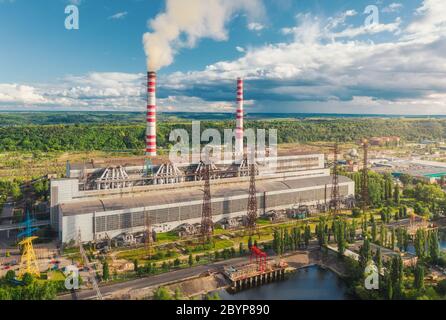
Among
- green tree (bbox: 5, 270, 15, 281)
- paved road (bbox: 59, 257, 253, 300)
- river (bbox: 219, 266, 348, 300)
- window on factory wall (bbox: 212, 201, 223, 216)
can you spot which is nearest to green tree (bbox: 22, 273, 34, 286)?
green tree (bbox: 5, 270, 15, 281)

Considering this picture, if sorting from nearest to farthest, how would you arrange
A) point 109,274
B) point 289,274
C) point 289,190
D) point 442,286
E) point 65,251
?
point 442,286 → point 109,274 → point 289,274 → point 65,251 → point 289,190

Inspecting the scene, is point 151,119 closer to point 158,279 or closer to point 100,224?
point 100,224

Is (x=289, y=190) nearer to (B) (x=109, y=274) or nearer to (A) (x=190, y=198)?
(A) (x=190, y=198)

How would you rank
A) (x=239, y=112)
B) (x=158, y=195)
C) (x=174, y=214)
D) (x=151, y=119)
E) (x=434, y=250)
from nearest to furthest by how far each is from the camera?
(x=434, y=250) < (x=174, y=214) < (x=158, y=195) < (x=151, y=119) < (x=239, y=112)

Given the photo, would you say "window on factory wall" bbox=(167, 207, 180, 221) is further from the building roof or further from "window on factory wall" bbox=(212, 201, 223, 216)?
"window on factory wall" bbox=(212, 201, 223, 216)

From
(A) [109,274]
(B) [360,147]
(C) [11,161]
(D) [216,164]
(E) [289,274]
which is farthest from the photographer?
(B) [360,147]

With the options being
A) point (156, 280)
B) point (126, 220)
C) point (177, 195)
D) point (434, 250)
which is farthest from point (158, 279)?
point (434, 250)
